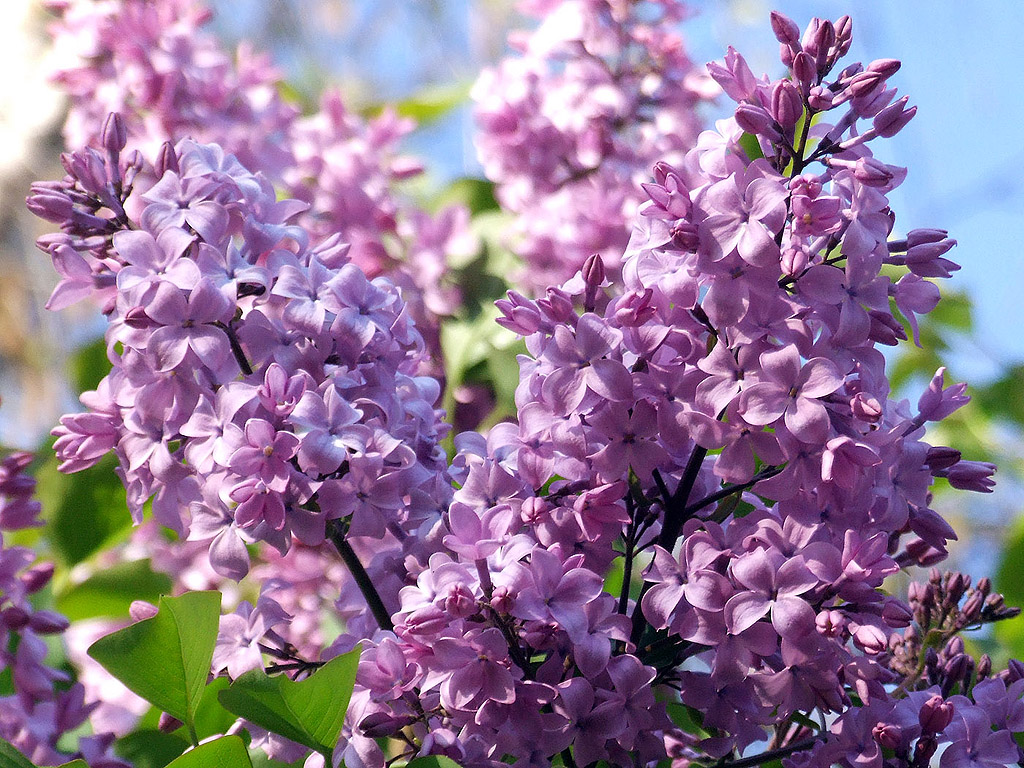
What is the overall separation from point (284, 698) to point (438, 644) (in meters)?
0.08

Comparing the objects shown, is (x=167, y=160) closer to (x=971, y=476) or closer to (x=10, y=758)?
(x=10, y=758)

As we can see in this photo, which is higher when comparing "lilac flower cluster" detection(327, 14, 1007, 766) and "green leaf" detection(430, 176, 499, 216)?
"green leaf" detection(430, 176, 499, 216)

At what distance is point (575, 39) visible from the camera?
1244 millimetres

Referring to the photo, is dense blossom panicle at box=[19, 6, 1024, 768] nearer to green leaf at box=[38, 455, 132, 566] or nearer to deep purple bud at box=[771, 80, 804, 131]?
deep purple bud at box=[771, 80, 804, 131]

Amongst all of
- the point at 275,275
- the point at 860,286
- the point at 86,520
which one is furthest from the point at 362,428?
the point at 86,520

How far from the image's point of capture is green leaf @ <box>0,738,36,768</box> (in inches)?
22.8

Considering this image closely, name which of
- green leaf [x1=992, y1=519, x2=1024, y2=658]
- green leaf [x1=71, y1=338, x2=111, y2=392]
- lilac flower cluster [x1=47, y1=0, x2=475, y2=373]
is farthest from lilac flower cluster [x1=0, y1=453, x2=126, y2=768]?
green leaf [x1=992, y1=519, x2=1024, y2=658]

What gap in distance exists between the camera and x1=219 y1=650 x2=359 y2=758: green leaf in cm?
56

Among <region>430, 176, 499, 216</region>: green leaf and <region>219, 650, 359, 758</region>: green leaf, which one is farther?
<region>430, 176, 499, 216</region>: green leaf

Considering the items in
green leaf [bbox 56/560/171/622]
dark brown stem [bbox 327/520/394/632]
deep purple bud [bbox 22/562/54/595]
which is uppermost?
green leaf [bbox 56/560/171/622]

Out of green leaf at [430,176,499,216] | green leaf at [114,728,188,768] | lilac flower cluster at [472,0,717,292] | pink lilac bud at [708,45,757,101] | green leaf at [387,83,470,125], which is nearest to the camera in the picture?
pink lilac bud at [708,45,757,101]

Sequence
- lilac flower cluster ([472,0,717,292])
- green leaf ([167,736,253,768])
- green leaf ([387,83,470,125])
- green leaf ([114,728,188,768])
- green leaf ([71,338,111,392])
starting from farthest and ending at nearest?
green leaf ([387,83,470,125]) < lilac flower cluster ([472,0,717,292]) < green leaf ([71,338,111,392]) < green leaf ([114,728,188,768]) < green leaf ([167,736,253,768])

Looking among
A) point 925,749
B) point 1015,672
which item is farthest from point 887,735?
point 1015,672

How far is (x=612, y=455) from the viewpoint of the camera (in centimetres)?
59
